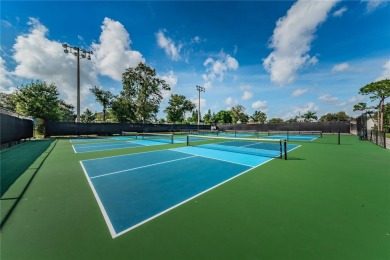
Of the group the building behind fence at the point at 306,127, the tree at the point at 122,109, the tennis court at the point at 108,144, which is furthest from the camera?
the tree at the point at 122,109

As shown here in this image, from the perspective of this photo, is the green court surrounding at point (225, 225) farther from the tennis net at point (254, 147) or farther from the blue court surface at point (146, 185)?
the tennis net at point (254, 147)

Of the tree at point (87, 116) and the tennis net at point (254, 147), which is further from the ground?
the tree at point (87, 116)

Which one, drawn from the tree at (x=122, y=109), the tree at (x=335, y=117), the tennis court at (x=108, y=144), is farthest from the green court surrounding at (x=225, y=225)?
the tree at (x=335, y=117)

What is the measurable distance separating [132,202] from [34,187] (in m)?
3.32

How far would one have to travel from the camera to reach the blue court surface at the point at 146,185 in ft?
11.3

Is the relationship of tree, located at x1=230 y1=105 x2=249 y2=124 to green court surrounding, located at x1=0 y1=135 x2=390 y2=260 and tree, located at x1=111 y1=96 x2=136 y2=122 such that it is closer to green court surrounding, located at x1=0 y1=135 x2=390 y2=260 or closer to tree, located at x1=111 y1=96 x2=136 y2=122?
tree, located at x1=111 y1=96 x2=136 y2=122

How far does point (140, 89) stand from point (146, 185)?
37646mm

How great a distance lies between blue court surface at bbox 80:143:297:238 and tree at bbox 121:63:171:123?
32.9 m

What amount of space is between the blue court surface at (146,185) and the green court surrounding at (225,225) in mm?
232

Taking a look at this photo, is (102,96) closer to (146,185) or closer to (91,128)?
(91,128)

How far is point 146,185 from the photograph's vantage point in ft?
16.6

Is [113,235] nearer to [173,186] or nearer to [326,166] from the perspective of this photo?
[173,186]

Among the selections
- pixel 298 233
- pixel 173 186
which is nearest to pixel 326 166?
pixel 298 233

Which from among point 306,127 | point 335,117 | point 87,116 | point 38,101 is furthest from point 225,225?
point 335,117
